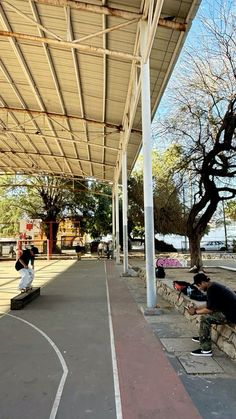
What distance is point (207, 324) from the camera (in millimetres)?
5422

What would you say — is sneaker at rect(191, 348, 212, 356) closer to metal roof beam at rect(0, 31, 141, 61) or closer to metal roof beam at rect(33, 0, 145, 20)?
metal roof beam at rect(0, 31, 141, 61)

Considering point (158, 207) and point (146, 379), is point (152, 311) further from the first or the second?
point (158, 207)

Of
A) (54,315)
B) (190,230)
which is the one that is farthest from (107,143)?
(54,315)

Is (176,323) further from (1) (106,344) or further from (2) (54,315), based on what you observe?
(2) (54,315)

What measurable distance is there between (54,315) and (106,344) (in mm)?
2665

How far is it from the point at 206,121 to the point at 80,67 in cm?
562

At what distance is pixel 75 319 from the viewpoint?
8117mm

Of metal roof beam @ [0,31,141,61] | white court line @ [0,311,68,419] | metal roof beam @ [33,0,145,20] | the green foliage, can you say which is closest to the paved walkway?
white court line @ [0,311,68,419]

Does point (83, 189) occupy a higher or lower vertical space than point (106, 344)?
higher

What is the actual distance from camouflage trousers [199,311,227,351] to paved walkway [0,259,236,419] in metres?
0.41

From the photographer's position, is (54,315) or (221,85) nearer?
(54,315)

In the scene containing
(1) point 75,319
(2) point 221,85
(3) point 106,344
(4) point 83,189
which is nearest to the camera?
(3) point 106,344

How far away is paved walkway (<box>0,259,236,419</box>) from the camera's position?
3.79m

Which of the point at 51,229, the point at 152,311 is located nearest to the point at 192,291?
the point at 152,311
